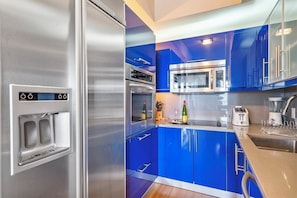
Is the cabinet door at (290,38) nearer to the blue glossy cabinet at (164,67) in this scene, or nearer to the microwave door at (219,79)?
the microwave door at (219,79)

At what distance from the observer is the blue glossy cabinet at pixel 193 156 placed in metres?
1.98

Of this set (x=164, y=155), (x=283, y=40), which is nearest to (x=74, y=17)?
(x=283, y=40)

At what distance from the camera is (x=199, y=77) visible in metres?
2.33

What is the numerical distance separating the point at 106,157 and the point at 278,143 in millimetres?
1431

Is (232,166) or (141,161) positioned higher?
(141,161)

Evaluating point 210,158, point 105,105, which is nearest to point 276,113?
point 210,158

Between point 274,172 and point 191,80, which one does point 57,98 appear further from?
point 191,80

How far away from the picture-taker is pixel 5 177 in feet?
1.80

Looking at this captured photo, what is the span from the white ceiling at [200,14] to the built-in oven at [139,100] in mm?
719

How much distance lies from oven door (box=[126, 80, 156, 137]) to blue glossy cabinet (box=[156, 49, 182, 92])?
392mm

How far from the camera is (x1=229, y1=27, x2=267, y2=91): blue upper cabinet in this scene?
2068 millimetres

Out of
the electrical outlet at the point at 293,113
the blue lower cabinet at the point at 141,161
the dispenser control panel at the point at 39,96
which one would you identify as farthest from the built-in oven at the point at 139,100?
the electrical outlet at the point at 293,113

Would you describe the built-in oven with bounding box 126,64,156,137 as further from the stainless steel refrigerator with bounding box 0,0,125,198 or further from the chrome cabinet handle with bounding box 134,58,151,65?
the stainless steel refrigerator with bounding box 0,0,125,198

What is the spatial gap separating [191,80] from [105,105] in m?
1.64
